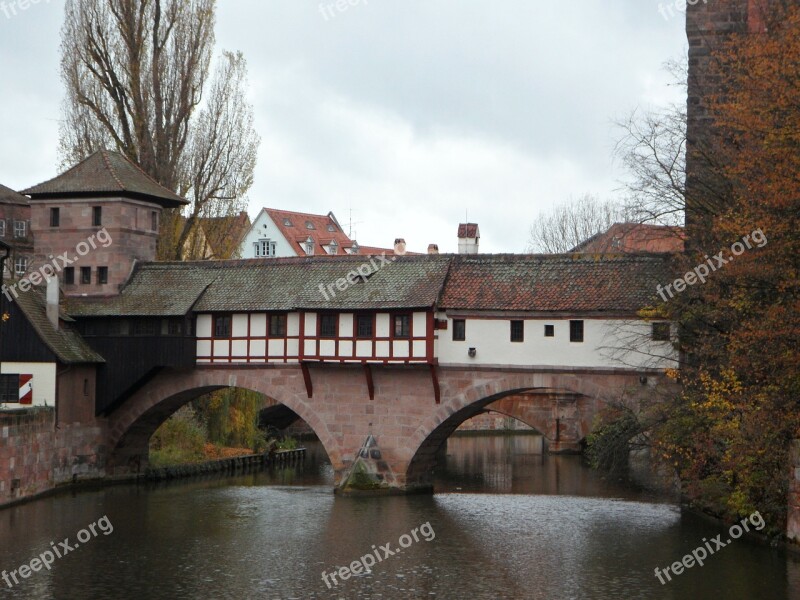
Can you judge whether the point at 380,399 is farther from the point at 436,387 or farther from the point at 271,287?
the point at 271,287

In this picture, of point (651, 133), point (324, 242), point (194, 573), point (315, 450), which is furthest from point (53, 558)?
point (324, 242)

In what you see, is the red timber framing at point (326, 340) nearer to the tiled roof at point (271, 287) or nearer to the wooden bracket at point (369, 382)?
the wooden bracket at point (369, 382)

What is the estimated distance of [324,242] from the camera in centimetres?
6162

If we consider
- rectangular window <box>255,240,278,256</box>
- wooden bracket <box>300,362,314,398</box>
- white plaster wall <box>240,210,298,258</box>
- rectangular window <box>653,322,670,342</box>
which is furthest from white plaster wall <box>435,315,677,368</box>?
rectangular window <box>255,240,278,256</box>

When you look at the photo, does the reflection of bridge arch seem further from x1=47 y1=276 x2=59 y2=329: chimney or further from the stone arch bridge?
x1=47 y1=276 x2=59 y2=329: chimney

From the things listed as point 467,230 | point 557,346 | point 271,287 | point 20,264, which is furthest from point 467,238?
point 20,264

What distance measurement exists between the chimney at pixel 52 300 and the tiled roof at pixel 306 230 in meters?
29.0

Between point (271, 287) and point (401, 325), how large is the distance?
3.75 meters

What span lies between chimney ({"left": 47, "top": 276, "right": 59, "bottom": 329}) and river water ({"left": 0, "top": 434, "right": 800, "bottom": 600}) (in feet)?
13.8

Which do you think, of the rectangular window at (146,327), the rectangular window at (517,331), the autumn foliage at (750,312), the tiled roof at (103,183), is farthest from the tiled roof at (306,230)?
the autumn foliage at (750,312)

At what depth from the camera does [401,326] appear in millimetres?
28062

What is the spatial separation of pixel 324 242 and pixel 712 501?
38.7 meters

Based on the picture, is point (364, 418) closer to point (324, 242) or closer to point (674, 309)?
point (674, 309)

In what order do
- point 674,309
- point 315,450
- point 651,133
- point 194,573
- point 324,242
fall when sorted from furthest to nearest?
point 324,242 < point 315,450 < point 651,133 < point 674,309 < point 194,573
